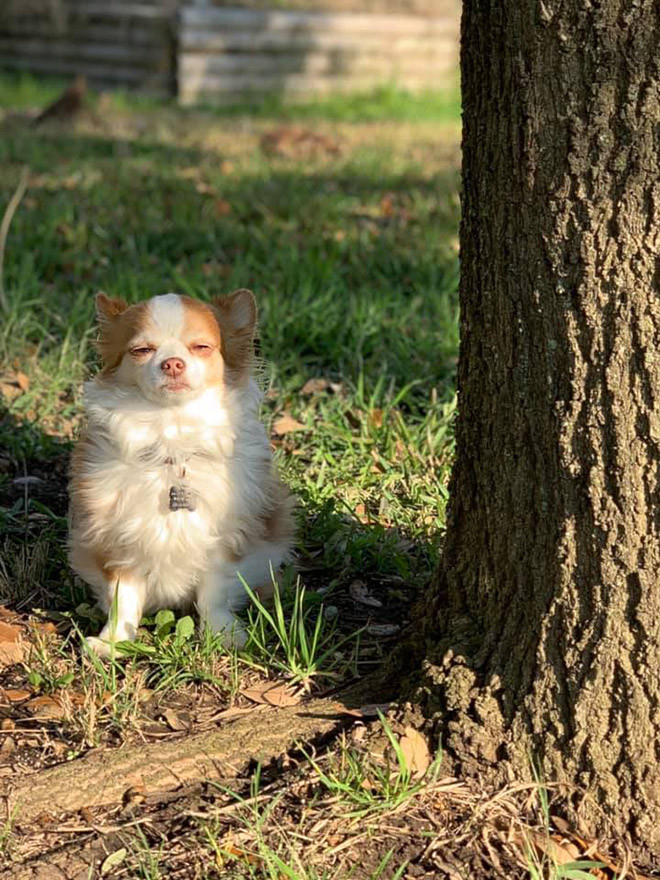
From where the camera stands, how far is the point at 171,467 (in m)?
3.03

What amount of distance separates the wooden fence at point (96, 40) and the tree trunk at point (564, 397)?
38.1ft

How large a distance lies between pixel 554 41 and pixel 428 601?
141 cm

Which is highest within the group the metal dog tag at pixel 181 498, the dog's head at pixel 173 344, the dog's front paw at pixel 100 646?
the dog's head at pixel 173 344

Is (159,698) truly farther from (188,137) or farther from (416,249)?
(188,137)

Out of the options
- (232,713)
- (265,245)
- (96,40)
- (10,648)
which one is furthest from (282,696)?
(96,40)

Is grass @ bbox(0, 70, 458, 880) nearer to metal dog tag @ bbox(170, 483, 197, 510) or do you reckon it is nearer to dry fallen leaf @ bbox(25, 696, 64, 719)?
dry fallen leaf @ bbox(25, 696, 64, 719)

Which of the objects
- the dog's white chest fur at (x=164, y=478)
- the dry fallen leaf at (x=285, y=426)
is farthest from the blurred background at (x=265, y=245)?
the dog's white chest fur at (x=164, y=478)

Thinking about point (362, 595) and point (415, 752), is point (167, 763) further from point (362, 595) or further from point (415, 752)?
point (362, 595)

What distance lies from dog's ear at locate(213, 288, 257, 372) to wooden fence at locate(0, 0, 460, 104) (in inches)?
421

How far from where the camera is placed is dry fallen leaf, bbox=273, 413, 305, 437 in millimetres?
4488

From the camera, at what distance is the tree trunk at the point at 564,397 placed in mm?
2295

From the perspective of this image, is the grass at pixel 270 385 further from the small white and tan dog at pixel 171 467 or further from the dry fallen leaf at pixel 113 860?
the small white and tan dog at pixel 171 467

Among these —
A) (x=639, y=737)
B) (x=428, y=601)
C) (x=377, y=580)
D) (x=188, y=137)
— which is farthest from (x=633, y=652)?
(x=188, y=137)

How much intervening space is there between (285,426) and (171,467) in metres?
1.51
